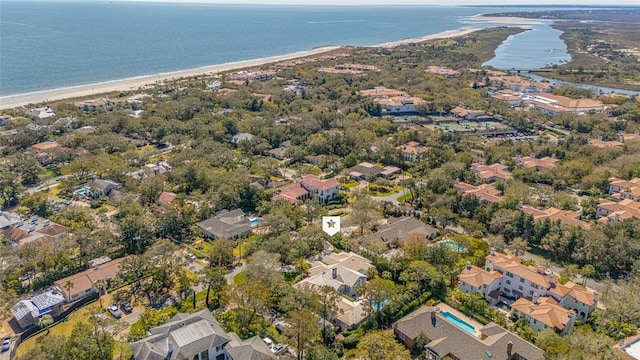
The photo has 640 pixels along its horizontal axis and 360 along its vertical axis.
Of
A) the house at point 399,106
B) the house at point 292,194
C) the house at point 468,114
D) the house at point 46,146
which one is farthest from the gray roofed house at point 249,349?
the house at point 468,114

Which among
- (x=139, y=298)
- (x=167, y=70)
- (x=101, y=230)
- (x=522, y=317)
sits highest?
(x=167, y=70)

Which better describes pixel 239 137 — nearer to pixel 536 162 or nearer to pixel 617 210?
pixel 536 162

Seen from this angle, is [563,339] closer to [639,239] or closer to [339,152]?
[639,239]

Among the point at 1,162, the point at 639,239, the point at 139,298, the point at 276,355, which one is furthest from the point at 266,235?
the point at 1,162

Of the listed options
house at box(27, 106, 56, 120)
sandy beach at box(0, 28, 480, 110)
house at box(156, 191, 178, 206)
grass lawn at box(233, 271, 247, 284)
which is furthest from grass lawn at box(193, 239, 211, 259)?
sandy beach at box(0, 28, 480, 110)

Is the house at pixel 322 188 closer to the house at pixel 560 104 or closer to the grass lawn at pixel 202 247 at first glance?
the grass lawn at pixel 202 247
